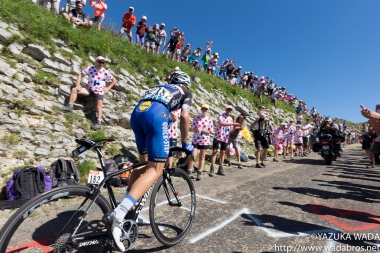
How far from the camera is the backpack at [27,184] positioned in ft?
12.6

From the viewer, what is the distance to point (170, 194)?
3.30 metres

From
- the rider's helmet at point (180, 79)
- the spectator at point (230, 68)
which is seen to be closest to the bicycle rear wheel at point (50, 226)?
the rider's helmet at point (180, 79)

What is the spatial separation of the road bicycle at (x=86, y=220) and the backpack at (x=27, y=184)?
0.89 m

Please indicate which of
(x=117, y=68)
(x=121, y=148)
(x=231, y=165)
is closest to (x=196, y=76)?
(x=117, y=68)

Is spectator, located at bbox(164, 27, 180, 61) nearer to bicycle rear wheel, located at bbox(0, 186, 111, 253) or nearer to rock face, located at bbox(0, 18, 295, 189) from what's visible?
rock face, located at bbox(0, 18, 295, 189)

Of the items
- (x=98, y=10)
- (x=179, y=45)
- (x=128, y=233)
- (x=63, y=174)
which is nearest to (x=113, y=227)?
(x=128, y=233)

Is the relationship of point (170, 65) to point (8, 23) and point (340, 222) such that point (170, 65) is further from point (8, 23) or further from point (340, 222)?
point (340, 222)

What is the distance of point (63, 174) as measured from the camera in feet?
15.0

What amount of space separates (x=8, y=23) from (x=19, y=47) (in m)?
1.12

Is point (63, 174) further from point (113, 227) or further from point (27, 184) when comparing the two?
point (113, 227)

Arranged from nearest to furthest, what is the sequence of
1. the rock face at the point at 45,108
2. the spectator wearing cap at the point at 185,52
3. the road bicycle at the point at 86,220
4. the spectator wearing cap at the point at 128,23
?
the road bicycle at the point at 86,220 → the rock face at the point at 45,108 → the spectator wearing cap at the point at 128,23 → the spectator wearing cap at the point at 185,52

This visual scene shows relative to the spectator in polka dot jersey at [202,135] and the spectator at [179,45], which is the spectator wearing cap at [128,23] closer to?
the spectator at [179,45]

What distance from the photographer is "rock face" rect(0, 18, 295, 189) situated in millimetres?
5109

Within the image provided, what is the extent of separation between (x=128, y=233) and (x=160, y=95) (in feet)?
5.29
